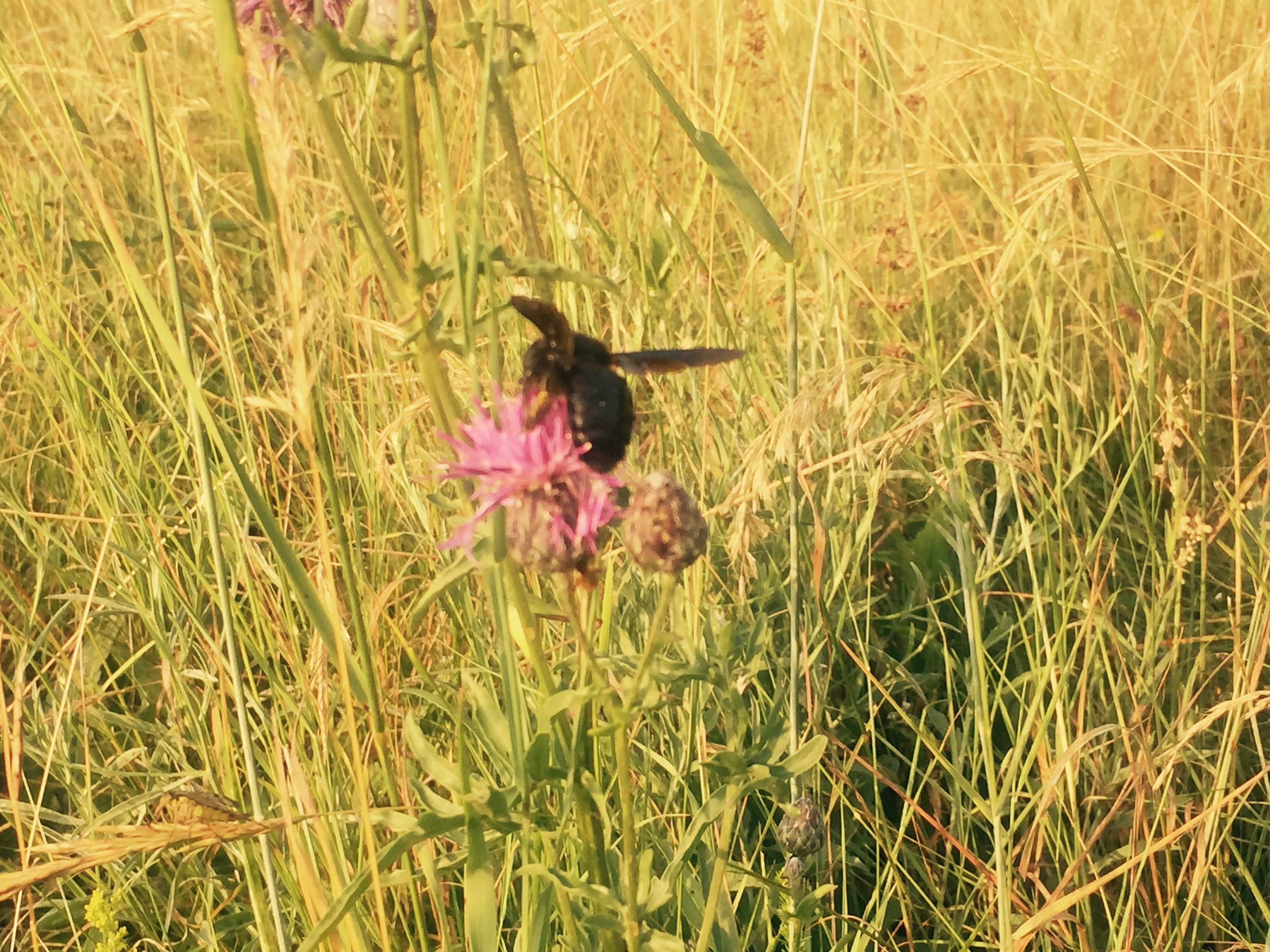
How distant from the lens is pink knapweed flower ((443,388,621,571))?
3.68ft

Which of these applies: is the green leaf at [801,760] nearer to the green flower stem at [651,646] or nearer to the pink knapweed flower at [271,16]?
the green flower stem at [651,646]

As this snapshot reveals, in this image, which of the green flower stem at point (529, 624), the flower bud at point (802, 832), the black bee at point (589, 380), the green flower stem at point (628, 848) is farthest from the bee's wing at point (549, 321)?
the flower bud at point (802, 832)

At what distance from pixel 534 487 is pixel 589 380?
0.42 feet

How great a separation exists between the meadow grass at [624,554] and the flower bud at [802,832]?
60 mm

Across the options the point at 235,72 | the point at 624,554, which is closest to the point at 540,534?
the point at 235,72

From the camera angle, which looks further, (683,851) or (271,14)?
(271,14)

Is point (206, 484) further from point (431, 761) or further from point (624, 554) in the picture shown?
point (624, 554)

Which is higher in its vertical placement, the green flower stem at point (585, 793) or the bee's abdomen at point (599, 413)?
the bee's abdomen at point (599, 413)

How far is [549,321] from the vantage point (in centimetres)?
119

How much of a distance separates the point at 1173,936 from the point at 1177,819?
0.91 ft

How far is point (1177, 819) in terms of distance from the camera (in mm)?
1732

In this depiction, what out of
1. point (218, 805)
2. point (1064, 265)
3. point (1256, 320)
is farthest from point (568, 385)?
point (1256, 320)

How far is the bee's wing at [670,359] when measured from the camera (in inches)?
44.8

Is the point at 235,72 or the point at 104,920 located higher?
the point at 235,72
